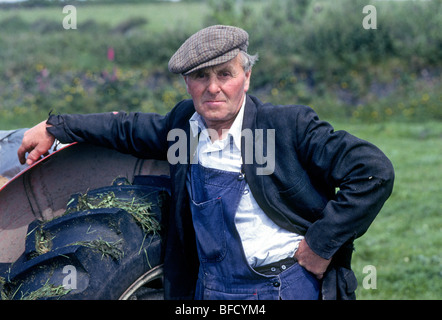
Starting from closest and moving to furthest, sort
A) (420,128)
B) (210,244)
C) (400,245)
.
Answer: (210,244), (400,245), (420,128)

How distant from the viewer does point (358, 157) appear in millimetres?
2230

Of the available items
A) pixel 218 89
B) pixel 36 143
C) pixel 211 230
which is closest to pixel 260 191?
pixel 211 230

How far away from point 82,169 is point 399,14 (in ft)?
40.5

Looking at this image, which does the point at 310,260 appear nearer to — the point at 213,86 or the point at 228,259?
the point at 228,259

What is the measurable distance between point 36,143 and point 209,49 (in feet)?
3.36

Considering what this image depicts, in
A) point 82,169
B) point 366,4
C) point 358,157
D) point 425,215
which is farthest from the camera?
point 366,4

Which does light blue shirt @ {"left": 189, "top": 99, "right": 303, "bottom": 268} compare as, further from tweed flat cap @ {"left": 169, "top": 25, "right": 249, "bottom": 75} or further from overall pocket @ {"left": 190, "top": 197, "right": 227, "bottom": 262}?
tweed flat cap @ {"left": 169, "top": 25, "right": 249, "bottom": 75}

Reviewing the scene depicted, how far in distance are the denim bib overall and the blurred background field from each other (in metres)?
4.16

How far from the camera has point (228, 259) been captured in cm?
238

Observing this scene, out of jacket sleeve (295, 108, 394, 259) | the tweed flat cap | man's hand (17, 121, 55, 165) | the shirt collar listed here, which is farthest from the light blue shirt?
man's hand (17, 121, 55, 165)

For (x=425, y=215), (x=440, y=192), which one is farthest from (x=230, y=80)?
(x=440, y=192)

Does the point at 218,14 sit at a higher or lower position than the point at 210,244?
higher
